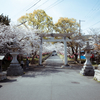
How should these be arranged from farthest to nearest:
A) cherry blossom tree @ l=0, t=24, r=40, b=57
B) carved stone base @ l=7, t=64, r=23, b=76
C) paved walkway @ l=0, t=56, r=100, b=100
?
cherry blossom tree @ l=0, t=24, r=40, b=57 → carved stone base @ l=7, t=64, r=23, b=76 → paved walkway @ l=0, t=56, r=100, b=100

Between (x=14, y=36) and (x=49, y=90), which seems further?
(x=14, y=36)

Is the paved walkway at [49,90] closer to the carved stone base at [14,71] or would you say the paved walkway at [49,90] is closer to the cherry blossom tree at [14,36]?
the carved stone base at [14,71]

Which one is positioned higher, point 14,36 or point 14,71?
point 14,36

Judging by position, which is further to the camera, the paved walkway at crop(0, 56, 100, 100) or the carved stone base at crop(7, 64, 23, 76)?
the carved stone base at crop(7, 64, 23, 76)

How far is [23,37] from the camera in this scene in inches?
742

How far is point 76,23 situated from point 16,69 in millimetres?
17652

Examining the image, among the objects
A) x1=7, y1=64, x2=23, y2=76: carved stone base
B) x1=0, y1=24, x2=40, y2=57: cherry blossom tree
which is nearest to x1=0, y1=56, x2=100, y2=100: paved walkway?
x1=7, y1=64, x2=23, y2=76: carved stone base

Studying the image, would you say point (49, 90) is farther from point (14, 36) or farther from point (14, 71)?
point (14, 36)

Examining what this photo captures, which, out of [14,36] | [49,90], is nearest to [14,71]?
[49,90]

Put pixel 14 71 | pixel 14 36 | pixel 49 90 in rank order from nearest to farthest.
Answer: pixel 49 90 → pixel 14 71 → pixel 14 36

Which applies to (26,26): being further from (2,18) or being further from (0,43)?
(0,43)

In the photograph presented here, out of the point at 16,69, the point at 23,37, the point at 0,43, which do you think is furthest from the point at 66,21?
the point at 16,69

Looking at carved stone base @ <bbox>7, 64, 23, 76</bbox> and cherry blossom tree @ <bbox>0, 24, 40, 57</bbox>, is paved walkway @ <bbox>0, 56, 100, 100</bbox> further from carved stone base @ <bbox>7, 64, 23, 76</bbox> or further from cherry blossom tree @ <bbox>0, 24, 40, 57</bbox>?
cherry blossom tree @ <bbox>0, 24, 40, 57</bbox>

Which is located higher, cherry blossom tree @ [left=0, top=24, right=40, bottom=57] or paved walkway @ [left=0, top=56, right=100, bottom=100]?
cherry blossom tree @ [left=0, top=24, right=40, bottom=57]
